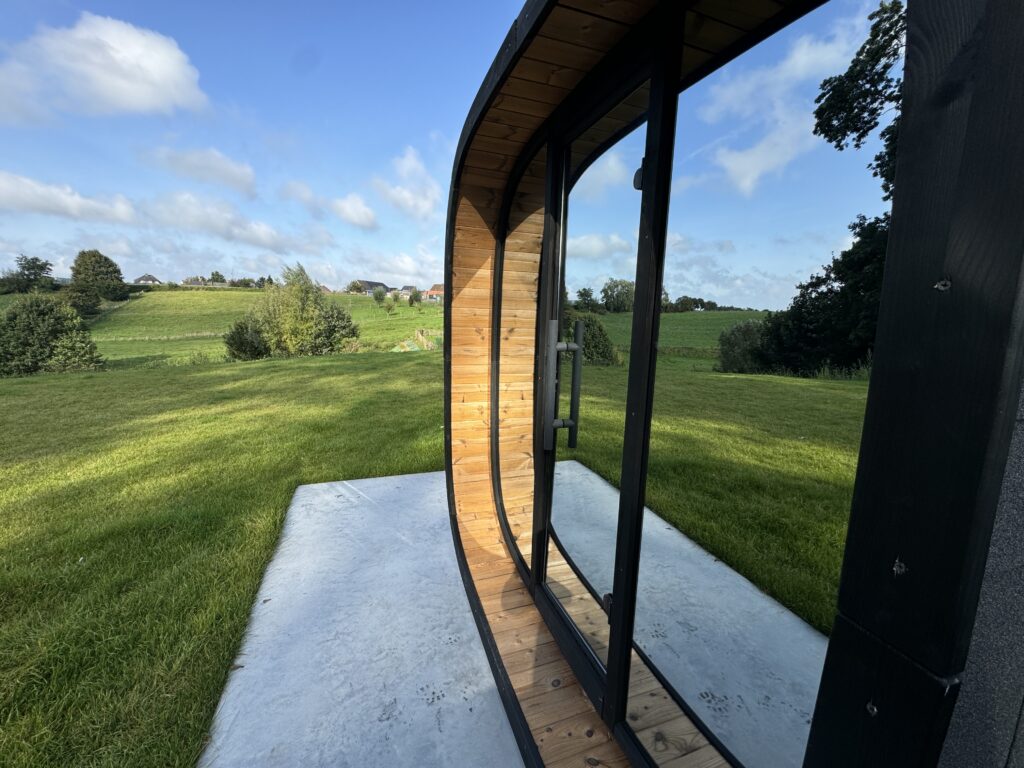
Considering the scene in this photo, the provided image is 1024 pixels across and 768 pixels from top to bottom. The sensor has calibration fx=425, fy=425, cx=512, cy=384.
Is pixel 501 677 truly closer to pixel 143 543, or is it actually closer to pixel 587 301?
pixel 587 301

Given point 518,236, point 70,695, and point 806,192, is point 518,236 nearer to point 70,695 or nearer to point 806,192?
point 806,192

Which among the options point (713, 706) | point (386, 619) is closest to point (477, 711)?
point (386, 619)

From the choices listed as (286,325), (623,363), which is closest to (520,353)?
(623,363)

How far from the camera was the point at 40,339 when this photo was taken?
1497 cm

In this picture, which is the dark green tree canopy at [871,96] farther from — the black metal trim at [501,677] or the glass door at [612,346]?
the black metal trim at [501,677]

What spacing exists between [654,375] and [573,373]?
60cm

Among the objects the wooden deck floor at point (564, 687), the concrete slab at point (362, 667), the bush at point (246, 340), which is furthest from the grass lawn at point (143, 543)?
the bush at point (246, 340)

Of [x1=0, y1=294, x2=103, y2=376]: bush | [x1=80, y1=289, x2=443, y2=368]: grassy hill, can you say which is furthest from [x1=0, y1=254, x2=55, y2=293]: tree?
[x1=0, y1=294, x2=103, y2=376]: bush

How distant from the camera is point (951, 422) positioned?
47 cm

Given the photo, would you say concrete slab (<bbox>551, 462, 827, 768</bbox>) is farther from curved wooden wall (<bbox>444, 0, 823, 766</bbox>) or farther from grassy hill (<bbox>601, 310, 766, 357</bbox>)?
grassy hill (<bbox>601, 310, 766, 357</bbox>)

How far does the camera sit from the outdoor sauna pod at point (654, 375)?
1.47 ft

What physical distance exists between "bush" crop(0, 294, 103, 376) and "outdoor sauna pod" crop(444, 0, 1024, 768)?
20.0 m

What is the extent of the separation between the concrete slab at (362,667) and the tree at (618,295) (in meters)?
1.58

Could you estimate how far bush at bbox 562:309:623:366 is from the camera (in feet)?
5.72
